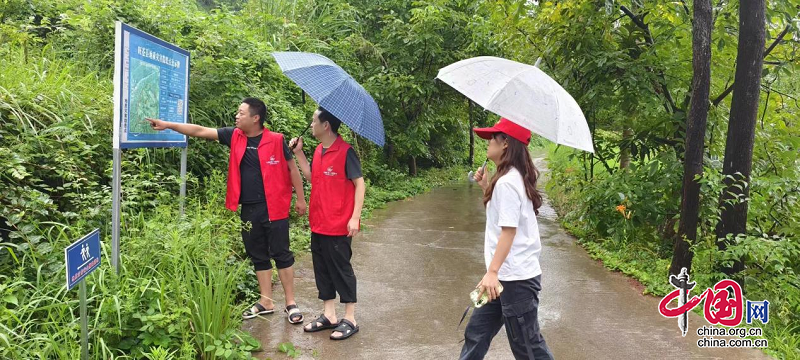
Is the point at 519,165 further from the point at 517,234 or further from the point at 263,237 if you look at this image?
the point at 263,237

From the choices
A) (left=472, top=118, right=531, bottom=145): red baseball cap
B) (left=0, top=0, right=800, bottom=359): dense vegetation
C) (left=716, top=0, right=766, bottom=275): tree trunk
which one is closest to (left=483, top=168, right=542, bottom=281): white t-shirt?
(left=472, top=118, right=531, bottom=145): red baseball cap

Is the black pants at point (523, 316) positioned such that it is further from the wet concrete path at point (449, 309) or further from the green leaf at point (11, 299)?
the green leaf at point (11, 299)

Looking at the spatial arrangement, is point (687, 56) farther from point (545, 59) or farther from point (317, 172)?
point (317, 172)

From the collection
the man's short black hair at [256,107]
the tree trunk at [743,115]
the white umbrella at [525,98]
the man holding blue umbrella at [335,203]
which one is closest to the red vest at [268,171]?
the man's short black hair at [256,107]

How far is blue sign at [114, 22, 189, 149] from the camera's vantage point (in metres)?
3.44

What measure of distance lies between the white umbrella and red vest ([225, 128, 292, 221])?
169 cm

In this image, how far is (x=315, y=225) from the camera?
4.11 meters

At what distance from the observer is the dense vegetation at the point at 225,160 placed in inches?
129

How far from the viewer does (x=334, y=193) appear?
4.03 metres

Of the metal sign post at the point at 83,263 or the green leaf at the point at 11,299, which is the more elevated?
the metal sign post at the point at 83,263

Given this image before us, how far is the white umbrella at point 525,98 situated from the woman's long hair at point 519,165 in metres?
0.18

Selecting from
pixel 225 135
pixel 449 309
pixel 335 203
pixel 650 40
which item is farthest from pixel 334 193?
pixel 650 40

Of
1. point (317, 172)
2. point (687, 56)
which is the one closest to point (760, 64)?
point (687, 56)

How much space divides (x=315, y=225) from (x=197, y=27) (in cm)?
352
